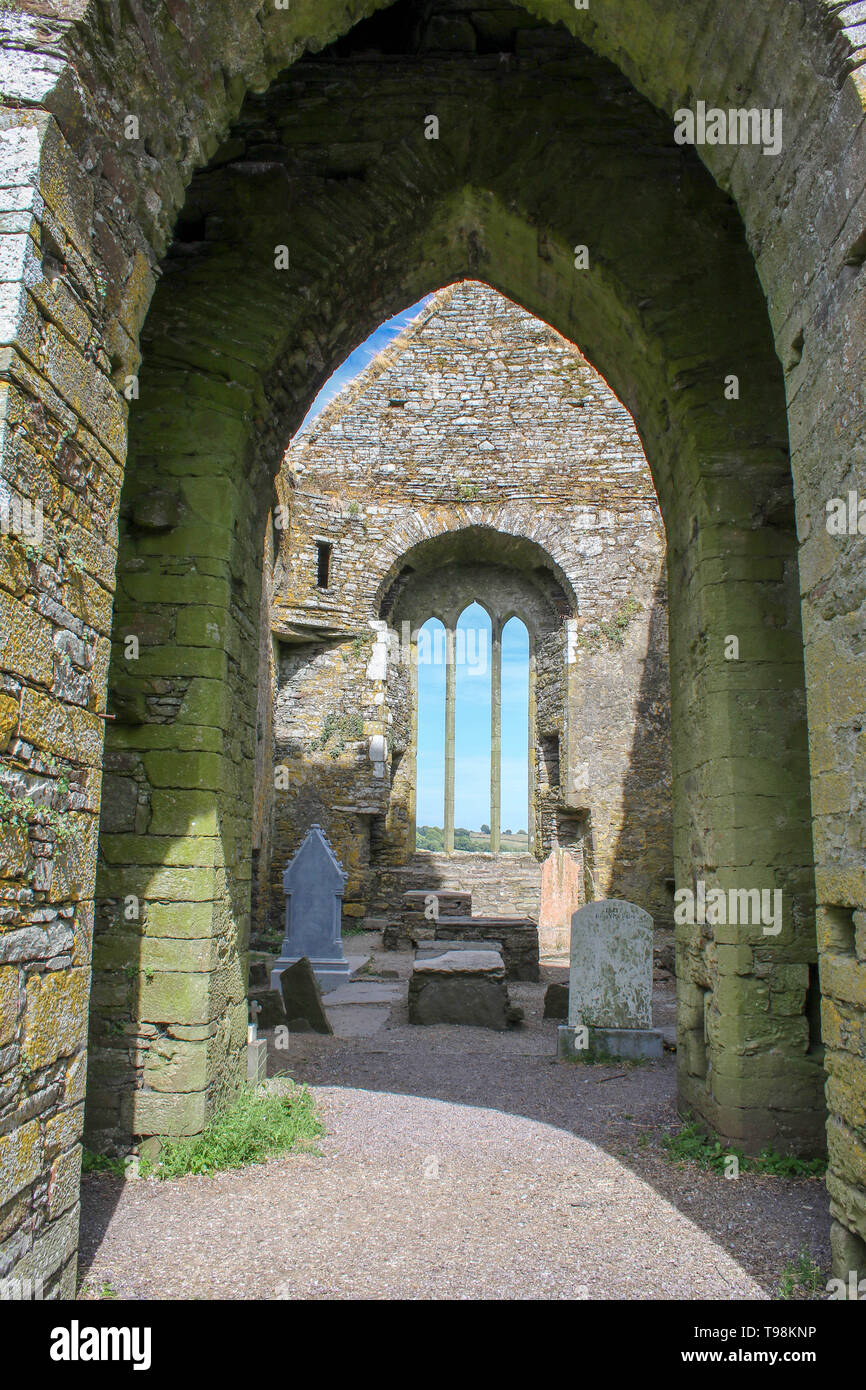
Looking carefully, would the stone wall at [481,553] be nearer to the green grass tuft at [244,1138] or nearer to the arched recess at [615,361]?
the arched recess at [615,361]

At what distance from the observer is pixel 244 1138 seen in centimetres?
443

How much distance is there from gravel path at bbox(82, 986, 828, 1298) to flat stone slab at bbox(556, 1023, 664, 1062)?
112 centimetres

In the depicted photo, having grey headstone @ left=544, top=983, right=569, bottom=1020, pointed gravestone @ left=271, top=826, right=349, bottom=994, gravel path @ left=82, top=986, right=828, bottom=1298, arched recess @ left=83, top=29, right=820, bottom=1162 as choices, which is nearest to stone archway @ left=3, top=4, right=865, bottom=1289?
arched recess @ left=83, top=29, right=820, bottom=1162

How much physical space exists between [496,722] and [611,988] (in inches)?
368

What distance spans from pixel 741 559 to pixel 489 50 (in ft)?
11.6

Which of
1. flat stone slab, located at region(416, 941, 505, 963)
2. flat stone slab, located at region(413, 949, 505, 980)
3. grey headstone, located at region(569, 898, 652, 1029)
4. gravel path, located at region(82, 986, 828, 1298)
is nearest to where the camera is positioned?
gravel path, located at region(82, 986, 828, 1298)

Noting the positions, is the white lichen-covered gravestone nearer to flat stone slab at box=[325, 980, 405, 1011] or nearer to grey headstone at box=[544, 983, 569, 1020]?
grey headstone at box=[544, 983, 569, 1020]

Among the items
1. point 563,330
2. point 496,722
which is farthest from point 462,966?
point 496,722

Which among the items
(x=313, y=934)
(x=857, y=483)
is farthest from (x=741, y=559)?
(x=313, y=934)

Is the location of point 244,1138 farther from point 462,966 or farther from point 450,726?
point 450,726

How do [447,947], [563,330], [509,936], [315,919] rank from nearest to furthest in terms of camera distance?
[563,330] < [447,947] < [315,919] < [509,936]

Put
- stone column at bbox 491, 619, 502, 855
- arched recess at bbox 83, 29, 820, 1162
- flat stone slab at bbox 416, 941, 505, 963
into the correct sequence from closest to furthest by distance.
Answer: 1. arched recess at bbox 83, 29, 820, 1162
2. flat stone slab at bbox 416, 941, 505, 963
3. stone column at bbox 491, 619, 502, 855

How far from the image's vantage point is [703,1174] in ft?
14.1

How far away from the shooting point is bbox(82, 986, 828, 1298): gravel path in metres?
3.18
